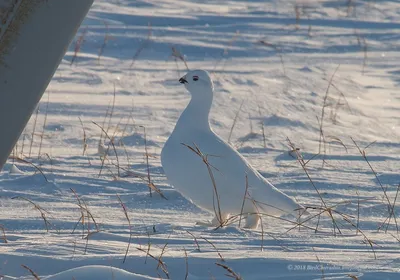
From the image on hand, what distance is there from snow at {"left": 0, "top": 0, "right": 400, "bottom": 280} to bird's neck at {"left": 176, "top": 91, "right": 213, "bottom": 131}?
0.40m

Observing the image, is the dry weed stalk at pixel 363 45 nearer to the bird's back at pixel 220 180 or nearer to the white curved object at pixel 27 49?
the bird's back at pixel 220 180

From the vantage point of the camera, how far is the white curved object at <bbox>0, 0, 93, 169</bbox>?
311 centimetres

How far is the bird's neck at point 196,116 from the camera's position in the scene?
16.0 feet

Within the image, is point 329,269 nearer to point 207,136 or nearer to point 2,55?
point 2,55

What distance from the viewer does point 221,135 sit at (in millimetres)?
6820

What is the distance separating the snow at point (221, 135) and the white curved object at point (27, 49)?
46 centimetres

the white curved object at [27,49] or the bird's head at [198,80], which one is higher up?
the white curved object at [27,49]

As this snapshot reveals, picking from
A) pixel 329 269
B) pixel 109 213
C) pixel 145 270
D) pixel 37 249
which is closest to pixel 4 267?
pixel 37 249

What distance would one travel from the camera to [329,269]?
3.12 m

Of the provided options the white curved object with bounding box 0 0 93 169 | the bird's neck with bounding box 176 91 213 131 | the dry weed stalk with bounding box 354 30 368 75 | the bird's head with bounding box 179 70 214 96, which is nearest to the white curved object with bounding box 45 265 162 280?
the white curved object with bounding box 0 0 93 169

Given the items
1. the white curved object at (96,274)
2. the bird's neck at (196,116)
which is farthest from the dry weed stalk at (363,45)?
the white curved object at (96,274)

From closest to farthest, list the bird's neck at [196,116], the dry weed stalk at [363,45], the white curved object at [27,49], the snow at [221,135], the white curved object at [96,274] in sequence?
1. the white curved object at [96,274]
2. the white curved object at [27,49]
3. the snow at [221,135]
4. the bird's neck at [196,116]
5. the dry weed stalk at [363,45]

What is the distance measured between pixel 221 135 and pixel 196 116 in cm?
190

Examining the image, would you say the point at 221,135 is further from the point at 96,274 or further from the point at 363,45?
the point at 363,45
